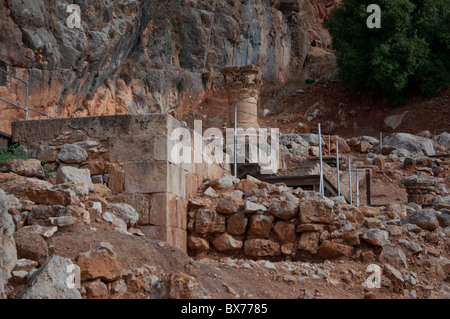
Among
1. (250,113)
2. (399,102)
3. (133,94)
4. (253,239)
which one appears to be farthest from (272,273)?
(399,102)

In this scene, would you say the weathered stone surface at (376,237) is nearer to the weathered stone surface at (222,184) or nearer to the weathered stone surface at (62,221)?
the weathered stone surface at (222,184)

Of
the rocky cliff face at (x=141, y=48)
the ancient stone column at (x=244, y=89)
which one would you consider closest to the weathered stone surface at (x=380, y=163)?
the ancient stone column at (x=244, y=89)

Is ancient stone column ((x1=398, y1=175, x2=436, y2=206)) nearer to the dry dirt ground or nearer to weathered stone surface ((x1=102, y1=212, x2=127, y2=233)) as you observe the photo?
the dry dirt ground

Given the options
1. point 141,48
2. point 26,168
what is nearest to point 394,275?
point 26,168

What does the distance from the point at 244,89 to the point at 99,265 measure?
12549mm

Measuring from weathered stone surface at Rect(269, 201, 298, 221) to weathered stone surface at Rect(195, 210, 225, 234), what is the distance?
763 mm

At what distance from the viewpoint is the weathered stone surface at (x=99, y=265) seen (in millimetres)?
4766

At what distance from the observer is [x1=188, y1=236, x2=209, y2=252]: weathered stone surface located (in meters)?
8.16

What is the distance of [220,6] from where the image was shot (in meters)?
34.2

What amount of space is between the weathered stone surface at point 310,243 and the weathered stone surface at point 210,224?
1.18 m

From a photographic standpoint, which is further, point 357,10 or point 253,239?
point 357,10

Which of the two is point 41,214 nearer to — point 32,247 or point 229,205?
point 32,247

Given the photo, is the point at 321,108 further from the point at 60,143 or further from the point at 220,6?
the point at 60,143

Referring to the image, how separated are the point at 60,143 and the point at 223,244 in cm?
273
